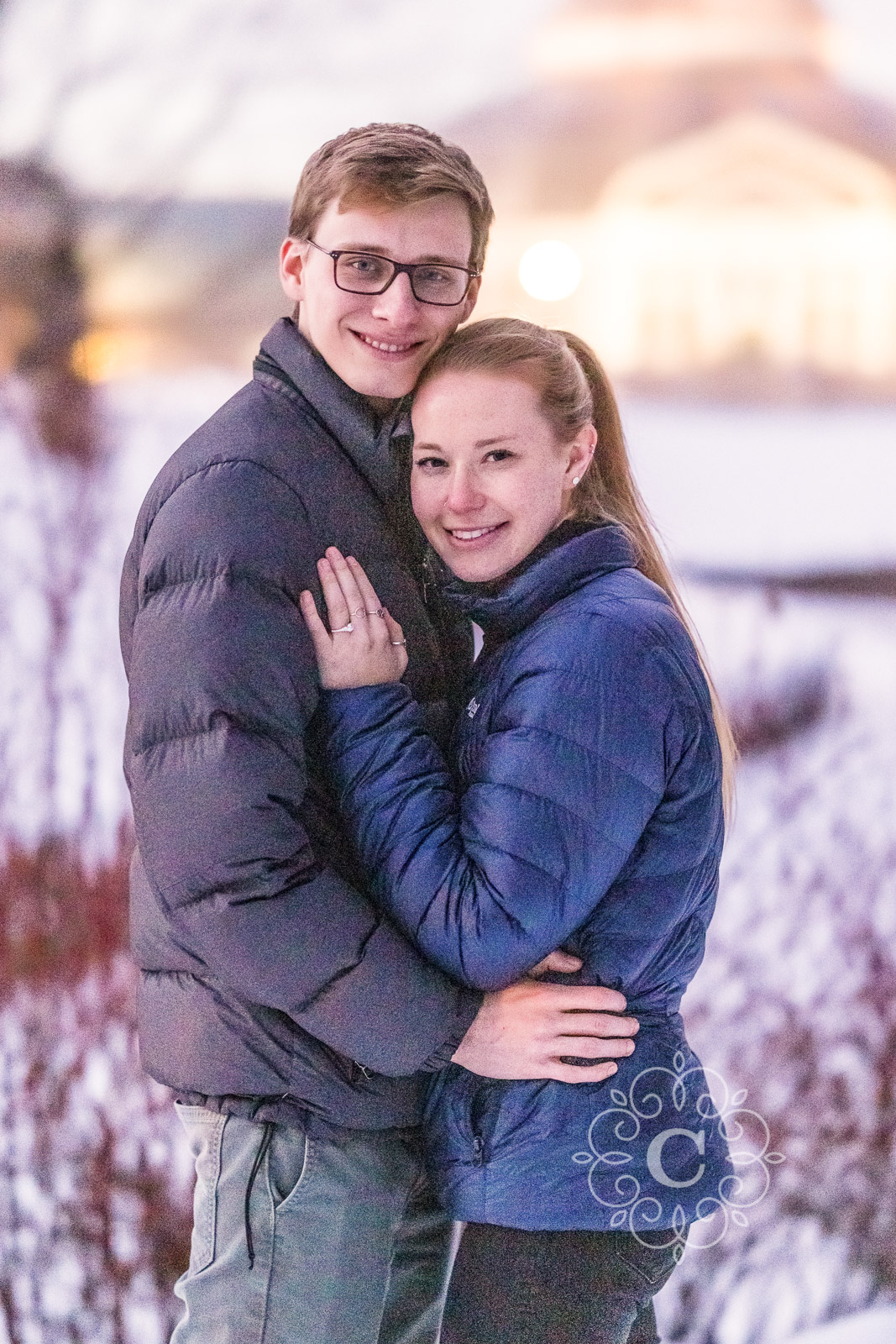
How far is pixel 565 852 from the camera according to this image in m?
1.44

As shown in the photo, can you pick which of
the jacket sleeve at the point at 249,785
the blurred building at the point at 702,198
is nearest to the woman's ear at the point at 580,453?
the jacket sleeve at the point at 249,785

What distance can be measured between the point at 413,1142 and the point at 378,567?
697mm

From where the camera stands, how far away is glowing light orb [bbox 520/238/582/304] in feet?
10.3

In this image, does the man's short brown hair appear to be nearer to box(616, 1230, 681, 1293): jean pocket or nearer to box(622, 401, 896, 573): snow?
box(616, 1230, 681, 1293): jean pocket

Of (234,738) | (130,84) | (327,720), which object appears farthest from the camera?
(130,84)

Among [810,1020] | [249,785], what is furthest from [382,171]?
[810,1020]

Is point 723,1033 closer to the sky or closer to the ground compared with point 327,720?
closer to the ground

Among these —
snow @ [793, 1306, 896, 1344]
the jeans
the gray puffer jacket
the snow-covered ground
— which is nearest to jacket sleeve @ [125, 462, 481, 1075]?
the gray puffer jacket

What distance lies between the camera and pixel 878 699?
324 cm

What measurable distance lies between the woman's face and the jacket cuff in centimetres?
49

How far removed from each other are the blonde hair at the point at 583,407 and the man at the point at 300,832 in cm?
7

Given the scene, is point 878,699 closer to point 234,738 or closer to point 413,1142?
point 413,1142

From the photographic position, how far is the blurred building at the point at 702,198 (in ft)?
10.2

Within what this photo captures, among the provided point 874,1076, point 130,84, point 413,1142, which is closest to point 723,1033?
point 874,1076
